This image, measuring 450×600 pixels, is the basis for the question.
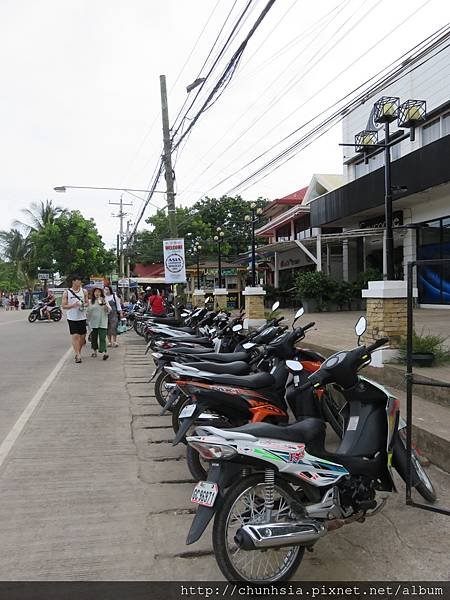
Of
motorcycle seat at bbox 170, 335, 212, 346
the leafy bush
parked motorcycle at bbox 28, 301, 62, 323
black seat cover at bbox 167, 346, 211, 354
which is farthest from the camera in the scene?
parked motorcycle at bbox 28, 301, 62, 323

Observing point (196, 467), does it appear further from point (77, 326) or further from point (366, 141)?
point (366, 141)

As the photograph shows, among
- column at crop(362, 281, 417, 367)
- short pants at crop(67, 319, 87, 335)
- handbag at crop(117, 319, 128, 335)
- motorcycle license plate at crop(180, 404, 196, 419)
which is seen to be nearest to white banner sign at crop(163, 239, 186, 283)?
handbag at crop(117, 319, 128, 335)

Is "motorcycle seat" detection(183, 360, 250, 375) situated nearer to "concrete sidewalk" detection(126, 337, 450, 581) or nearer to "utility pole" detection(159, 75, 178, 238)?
"concrete sidewalk" detection(126, 337, 450, 581)

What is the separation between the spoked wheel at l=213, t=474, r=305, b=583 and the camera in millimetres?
2734

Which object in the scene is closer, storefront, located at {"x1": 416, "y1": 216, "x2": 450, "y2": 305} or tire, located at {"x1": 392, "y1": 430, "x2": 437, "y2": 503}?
tire, located at {"x1": 392, "y1": 430, "x2": 437, "y2": 503}

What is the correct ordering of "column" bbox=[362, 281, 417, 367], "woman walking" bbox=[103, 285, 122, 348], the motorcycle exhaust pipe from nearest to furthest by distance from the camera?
the motorcycle exhaust pipe
"column" bbox=[362, 281, 417, 367]
"woman walking" bbox=[103, 285, 122, 348]

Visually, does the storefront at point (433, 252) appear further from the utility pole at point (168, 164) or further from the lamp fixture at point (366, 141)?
the utility pole at point (168, 164)

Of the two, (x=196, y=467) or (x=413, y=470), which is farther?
A: (x=196, y=467)

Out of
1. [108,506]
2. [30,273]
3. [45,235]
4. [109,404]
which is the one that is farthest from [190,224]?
[108,506]

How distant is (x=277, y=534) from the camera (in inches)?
108

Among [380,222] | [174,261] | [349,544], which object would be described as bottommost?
[349,544]

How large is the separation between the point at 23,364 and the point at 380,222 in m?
15.2

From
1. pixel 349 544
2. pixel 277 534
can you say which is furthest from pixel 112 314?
pixel 277 534

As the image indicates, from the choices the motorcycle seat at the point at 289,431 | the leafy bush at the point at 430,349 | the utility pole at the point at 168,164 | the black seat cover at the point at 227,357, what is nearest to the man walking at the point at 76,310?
the black seat cover at the point at 227,357
